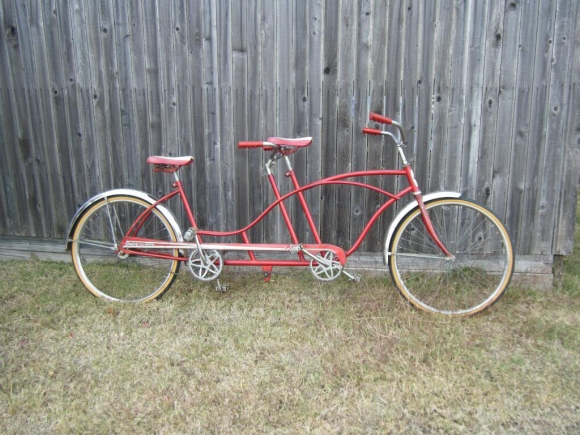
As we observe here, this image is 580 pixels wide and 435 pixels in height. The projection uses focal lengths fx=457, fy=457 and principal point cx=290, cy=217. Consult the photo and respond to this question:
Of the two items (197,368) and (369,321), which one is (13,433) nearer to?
(197,368)

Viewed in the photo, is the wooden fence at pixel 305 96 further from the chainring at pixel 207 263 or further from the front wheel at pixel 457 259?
the chainring at pixel 207 263

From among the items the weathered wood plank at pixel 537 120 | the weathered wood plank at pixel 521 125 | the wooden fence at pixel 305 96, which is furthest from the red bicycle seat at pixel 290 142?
the weathered wood plank at pixel 537 120

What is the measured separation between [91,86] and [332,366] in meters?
2.85

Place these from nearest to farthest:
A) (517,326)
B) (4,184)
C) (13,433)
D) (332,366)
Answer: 1. (13,433)
2. (332,366)
3. (517,326)
4. (4,184)

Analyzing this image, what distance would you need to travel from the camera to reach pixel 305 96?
3.42m

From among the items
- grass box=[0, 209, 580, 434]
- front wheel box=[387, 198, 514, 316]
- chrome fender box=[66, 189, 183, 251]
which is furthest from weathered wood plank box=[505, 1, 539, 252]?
chrome fender box=[66, 189, 183, 251]

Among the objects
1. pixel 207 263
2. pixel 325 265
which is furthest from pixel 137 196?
pixel 325 265

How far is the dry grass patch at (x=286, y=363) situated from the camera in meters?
2.06

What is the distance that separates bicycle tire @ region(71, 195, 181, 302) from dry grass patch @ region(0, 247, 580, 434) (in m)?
0.16

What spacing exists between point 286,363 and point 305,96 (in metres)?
1.95

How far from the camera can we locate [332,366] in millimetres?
2406

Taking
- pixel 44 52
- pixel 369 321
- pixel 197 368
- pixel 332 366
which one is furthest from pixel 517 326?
pixel 44 52

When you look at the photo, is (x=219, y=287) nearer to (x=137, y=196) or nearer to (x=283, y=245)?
(x=283, y=245)

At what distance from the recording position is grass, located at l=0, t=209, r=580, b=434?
2.06 meters
